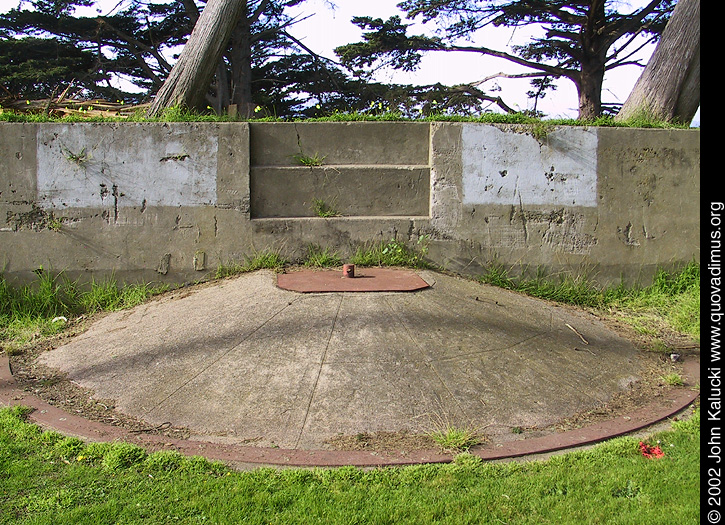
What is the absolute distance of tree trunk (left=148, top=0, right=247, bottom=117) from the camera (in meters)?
7.79

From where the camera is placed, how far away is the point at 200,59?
791 cm

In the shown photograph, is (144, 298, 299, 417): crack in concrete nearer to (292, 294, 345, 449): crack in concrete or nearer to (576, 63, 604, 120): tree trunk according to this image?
(292, 294, 345, 449): crack in concrete

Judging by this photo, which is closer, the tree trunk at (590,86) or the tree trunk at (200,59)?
the tree trunk at (200,59)

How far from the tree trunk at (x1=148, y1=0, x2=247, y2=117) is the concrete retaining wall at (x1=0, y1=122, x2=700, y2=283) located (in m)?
1.70

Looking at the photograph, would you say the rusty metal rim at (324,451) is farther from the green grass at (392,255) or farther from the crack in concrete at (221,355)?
the green grass at (392,255)

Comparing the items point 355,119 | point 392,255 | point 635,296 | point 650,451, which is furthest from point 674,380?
point 355,119

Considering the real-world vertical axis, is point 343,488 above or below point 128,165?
below

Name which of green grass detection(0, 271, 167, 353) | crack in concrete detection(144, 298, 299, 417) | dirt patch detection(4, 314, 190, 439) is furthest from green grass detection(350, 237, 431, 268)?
dirt patch detection(4, 314, 190, 439)

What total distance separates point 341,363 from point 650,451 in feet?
6.66

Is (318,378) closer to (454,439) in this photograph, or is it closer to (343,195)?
(454,439)

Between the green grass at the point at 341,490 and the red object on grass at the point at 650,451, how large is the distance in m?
0.05

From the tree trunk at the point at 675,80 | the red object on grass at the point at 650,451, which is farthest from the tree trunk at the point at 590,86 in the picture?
the red object on grass at the point at 650,451

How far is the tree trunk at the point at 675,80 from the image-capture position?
7.87 meters

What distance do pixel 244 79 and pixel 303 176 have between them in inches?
394
